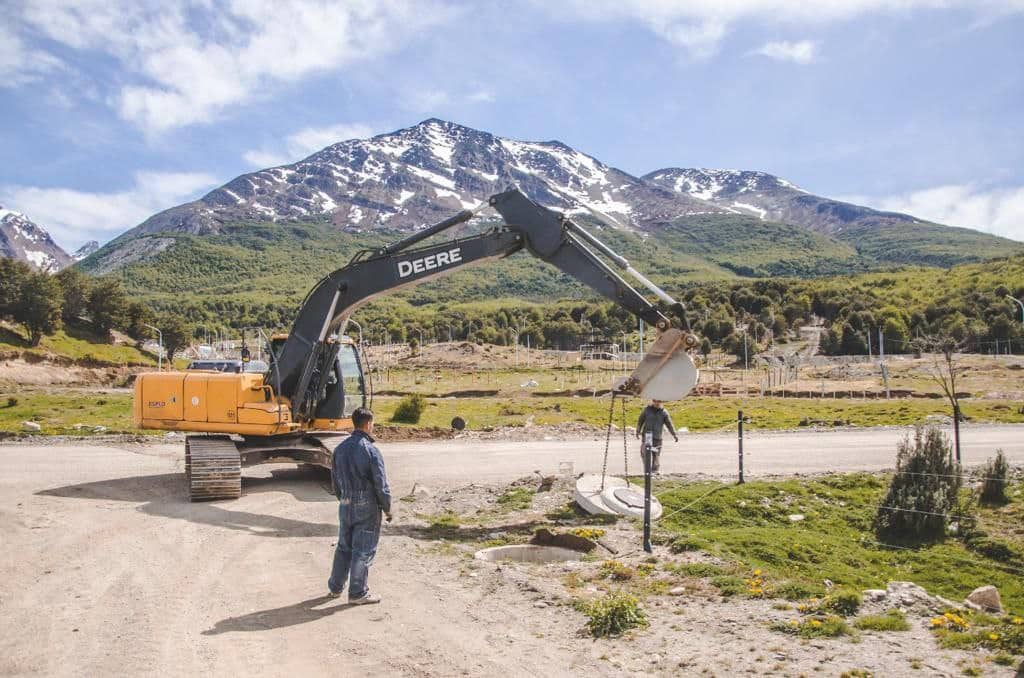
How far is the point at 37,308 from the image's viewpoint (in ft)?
250

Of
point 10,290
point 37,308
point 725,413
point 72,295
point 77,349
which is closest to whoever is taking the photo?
point 725,413

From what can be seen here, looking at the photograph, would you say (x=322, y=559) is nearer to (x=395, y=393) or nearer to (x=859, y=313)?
(x=395, y=393)

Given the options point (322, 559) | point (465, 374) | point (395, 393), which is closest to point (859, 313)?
point (465, 374)

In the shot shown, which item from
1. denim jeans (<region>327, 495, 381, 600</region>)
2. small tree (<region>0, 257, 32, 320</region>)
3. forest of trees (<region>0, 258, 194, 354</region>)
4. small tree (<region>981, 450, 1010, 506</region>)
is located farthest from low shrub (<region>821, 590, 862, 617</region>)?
small tree (<region>0, 257, 32, 320</region>)

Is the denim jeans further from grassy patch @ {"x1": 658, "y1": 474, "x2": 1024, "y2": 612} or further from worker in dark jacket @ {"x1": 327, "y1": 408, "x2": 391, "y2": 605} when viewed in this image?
grassy patch @ {"x1": 658, "y1": 474, "x2": 1024, "y2": 612}

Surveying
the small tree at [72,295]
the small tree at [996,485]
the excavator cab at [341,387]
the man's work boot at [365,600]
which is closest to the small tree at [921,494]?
the small tree at [996,485]

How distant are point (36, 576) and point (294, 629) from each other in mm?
4049

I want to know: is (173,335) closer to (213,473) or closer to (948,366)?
(948,366)

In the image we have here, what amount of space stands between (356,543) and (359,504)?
0.41m

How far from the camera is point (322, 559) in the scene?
1020 cm

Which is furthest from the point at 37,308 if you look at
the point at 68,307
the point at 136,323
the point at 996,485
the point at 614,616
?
the point at 614,616

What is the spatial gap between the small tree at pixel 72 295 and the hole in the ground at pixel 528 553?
88538 millimetres

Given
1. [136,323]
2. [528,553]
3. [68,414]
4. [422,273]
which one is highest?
[136,323]

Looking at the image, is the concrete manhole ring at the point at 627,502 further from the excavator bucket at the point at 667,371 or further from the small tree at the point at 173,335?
the small tree at the point at 173,335
